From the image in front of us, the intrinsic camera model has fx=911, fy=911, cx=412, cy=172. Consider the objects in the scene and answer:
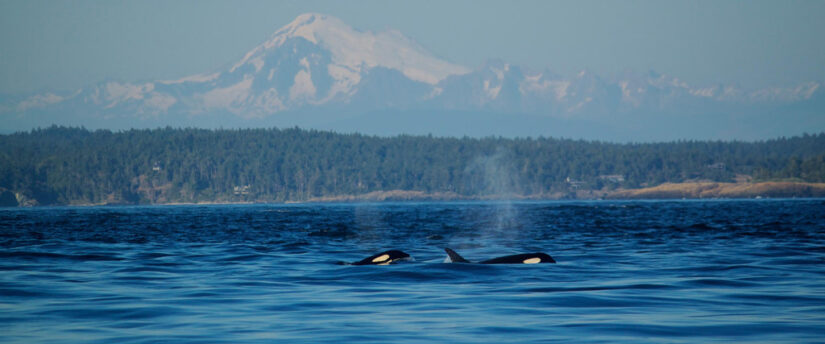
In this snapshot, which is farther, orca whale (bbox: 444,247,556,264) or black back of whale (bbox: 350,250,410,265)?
black back of whale (bbox: 350,250,410,265)

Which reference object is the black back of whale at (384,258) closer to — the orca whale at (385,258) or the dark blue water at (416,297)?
the orca whale at (385,258)

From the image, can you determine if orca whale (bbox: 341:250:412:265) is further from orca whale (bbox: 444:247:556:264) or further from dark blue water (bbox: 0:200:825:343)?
orca whale (bbox: 444:247:556:264)

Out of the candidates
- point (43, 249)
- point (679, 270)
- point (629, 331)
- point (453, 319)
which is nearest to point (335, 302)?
point (453, 319)

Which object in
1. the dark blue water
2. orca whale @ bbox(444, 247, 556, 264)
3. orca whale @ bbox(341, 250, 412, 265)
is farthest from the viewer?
orca whale @ bbox(341, 250, 412, 265)

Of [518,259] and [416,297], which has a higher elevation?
[518,259]

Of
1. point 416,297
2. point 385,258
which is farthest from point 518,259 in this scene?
point 416,297

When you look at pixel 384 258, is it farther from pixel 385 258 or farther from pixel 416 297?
pixel 416 297

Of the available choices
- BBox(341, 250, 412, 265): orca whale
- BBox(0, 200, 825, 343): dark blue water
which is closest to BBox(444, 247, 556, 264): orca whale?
BBox(0, 200, 825, 343): dark blue water

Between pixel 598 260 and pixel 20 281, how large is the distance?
14.9 meters

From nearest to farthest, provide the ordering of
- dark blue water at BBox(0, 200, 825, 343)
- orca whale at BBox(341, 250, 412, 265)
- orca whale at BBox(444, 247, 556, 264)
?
1. dark blue water at BBox(0, 200, 825, 343)
2. orca whale at BBox(444, 247, 556, 264)
3. orca whale at BBox(341, 250, 412, 265)

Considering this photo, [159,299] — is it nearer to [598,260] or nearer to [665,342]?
[665,342]

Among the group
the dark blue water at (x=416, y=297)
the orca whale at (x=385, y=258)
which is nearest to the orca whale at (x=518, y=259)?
the dark blue water at (x=416, y=297)

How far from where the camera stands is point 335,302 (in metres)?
16.6

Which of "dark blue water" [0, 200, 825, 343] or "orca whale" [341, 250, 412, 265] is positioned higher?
"orca whale" [341, 250, 412, 265]
